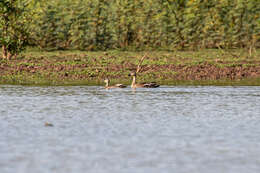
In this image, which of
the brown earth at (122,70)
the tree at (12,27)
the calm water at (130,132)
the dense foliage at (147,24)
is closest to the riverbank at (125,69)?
the brown earth at (122,70)

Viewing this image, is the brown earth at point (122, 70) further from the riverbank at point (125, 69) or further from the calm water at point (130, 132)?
the calm water at point (130, 132)

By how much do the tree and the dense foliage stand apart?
22.4ft

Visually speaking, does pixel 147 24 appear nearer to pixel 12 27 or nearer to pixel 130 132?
pixel 12 27

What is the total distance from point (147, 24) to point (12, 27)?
36.6 feet

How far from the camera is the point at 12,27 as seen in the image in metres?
35.2

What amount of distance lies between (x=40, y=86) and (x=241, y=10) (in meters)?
21.0

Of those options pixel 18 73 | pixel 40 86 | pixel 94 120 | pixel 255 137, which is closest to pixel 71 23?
pixel 18 73

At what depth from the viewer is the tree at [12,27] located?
112 ft

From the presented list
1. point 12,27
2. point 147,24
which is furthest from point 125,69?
point 147,24

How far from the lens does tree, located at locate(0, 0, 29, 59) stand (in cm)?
3428

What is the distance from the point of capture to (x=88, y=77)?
30.0 m

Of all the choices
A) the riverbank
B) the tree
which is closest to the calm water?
the riverbank

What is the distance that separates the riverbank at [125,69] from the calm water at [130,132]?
5544 millimetres

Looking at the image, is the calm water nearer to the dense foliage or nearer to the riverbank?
the riverbank
